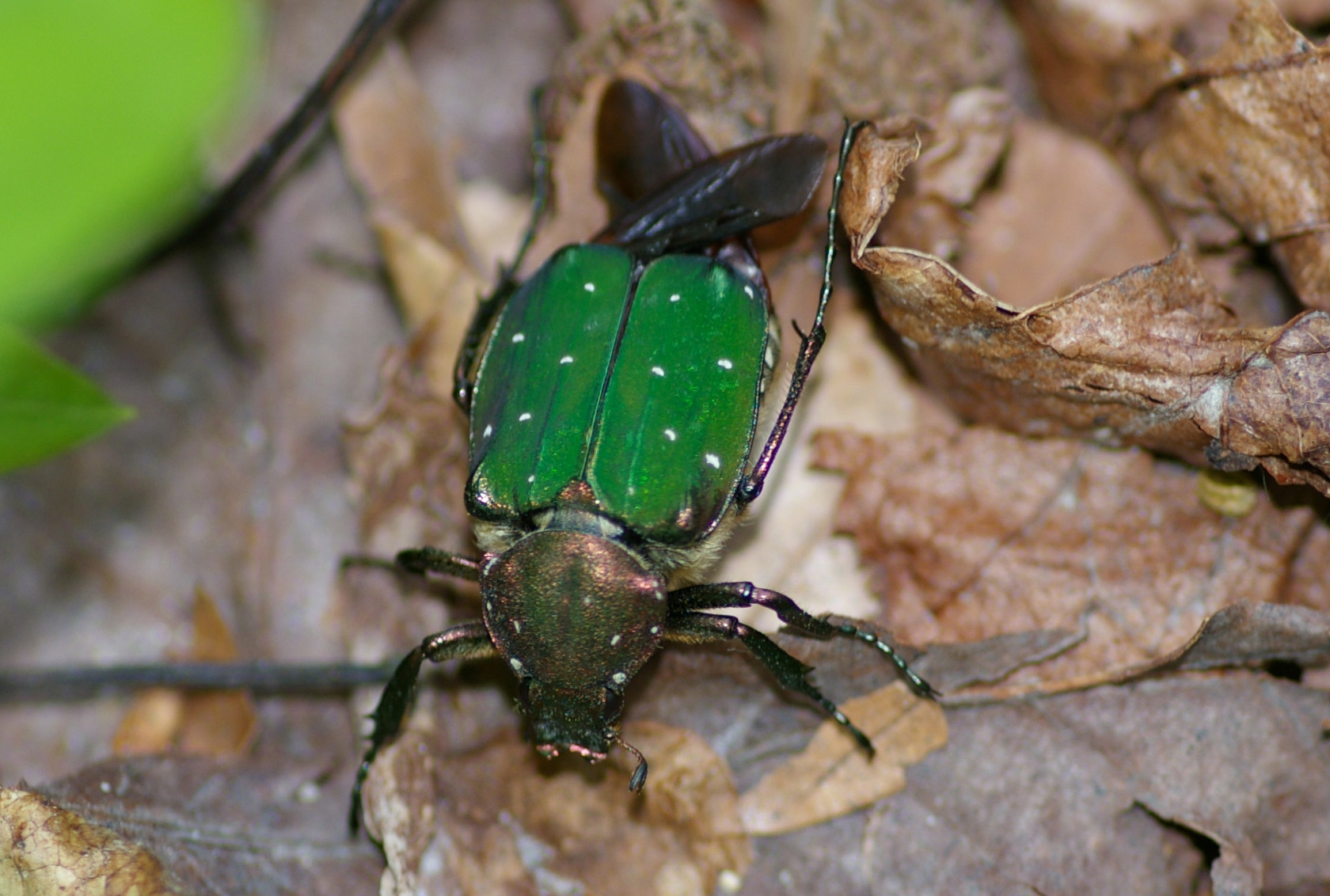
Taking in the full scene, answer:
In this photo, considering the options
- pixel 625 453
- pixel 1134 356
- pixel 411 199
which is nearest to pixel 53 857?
pixel 625 453

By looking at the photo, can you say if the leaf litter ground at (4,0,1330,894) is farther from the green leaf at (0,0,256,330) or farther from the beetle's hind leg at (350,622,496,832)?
the green leaf at (0,0,256,330)

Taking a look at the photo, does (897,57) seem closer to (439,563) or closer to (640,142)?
(640,142)

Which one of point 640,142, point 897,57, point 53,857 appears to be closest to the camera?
point 53,857

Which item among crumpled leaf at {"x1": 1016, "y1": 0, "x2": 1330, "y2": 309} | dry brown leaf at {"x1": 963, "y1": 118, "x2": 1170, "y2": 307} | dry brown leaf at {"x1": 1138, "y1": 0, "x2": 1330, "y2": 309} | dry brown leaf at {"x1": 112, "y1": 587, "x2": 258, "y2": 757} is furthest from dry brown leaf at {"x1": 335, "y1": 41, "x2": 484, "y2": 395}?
dry brown leaf at {"x1": 1138, "y1": 0, "x2": 1330, "y2": 309}

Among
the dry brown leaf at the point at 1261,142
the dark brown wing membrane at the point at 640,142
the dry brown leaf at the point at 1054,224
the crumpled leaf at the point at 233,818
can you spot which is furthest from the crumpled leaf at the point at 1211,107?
the crumpled leaf at the point at 233,818

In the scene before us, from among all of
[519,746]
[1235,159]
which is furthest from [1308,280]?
[519,746]

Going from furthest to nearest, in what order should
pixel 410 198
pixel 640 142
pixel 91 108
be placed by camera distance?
pixel 410 198 < pixel 640 142 < pixel 91 108
